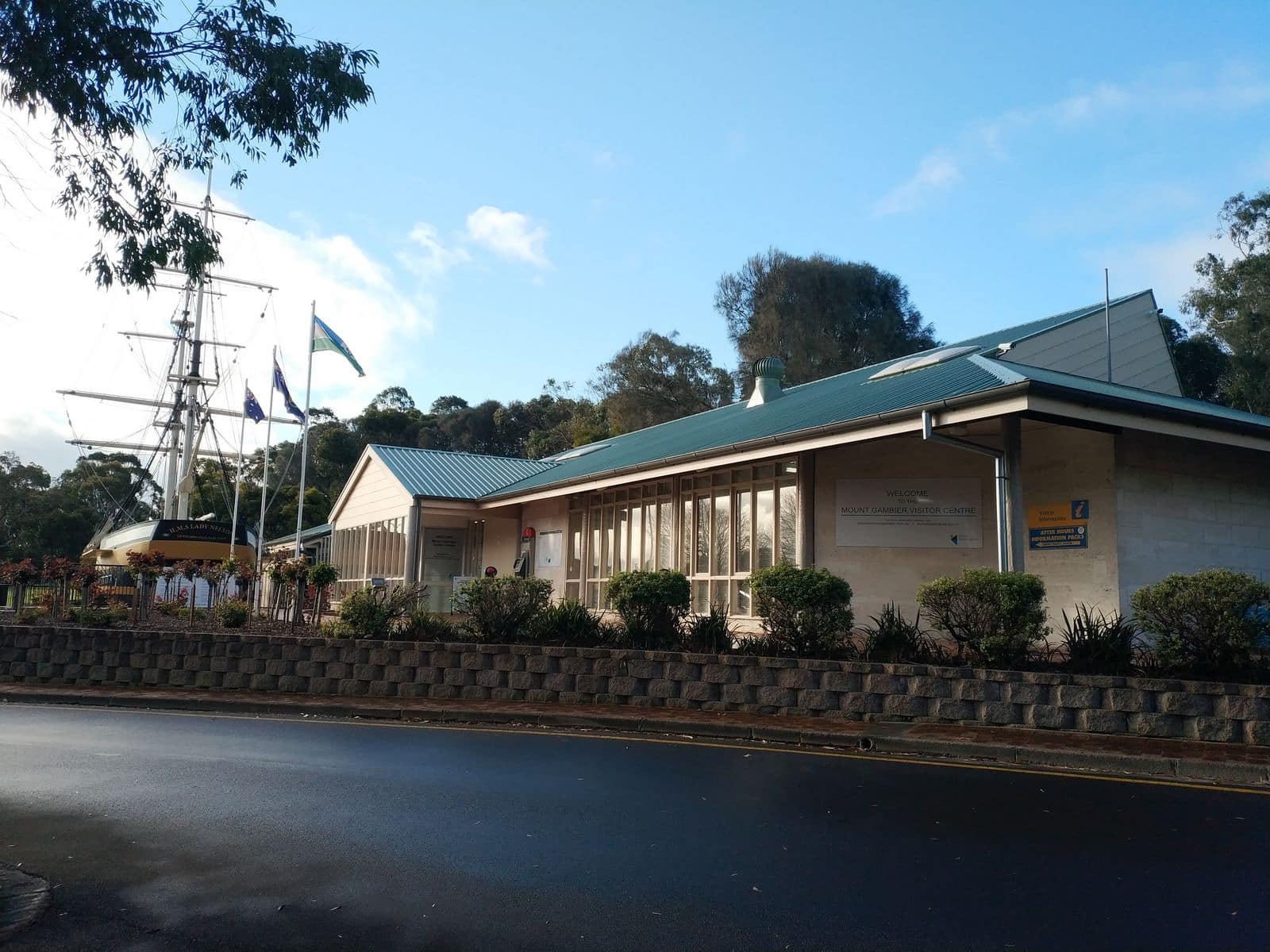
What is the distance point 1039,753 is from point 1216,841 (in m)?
3.00

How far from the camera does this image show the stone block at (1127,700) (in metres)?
10.1

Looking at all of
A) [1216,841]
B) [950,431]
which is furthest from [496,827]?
[950,431]

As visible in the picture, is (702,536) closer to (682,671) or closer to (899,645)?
(682,671)

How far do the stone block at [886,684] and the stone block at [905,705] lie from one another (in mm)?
53

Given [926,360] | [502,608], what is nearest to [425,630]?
[502,608]

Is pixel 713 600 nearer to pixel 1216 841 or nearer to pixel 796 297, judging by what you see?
pixel 1216 841

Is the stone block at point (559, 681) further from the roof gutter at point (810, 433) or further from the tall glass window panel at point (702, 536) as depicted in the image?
the tall glass window panel at point (702, 536)

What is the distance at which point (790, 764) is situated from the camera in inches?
367

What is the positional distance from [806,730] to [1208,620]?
4279mm

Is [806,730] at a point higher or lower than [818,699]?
lower

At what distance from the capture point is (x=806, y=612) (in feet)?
41.0

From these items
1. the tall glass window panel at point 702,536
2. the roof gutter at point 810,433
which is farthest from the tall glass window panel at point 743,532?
the roof gutter at point 810,433

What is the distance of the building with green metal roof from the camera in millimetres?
13031

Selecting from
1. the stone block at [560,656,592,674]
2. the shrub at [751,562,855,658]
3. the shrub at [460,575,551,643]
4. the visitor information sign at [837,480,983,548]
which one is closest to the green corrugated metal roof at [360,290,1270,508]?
the visitor information sign at [837,480,983,548]
